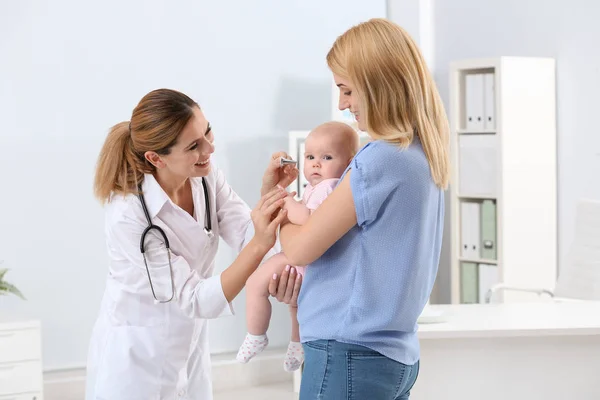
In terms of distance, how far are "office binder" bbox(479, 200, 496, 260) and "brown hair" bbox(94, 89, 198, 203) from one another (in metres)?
3.14

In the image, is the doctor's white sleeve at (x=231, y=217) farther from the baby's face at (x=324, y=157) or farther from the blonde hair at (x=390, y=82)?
the blonde hair at (x=390, y=82)

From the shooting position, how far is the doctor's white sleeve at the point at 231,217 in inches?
95.0

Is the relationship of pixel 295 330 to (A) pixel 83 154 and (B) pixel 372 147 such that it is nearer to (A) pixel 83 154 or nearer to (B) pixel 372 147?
(B) pixel 372 147

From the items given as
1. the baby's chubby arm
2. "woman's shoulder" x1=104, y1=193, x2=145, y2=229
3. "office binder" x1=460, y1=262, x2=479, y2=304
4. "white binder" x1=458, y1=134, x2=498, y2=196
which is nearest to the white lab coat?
"woman's shoulder" x1=104, y1=193, x2=145, y2=229

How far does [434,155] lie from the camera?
66.0 inches

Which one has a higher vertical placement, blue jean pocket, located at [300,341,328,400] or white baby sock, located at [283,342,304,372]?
blue jean pocket, located at [300,341,328,400]

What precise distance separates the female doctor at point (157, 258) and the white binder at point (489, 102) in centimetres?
299

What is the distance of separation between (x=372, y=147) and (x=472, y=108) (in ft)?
11.8

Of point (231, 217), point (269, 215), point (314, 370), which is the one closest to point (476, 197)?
point (231, 217)

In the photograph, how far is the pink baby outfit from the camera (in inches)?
80.6

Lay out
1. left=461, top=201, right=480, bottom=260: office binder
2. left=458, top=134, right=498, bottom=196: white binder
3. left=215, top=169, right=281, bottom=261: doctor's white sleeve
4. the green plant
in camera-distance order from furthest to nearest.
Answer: left=461, top=201, right=480, bottom=260: office binder, left=458, top=134, right=498, bottom=196: white binder, the green plant, left=215, top=169, right=281, bottom=261: doctor's white sleeve

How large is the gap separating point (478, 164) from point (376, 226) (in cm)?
356

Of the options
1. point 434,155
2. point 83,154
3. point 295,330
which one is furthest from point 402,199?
point 83,154

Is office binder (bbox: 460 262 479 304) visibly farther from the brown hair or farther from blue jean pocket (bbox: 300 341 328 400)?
blue jean pocket (bbox: 300 341 328 400)
